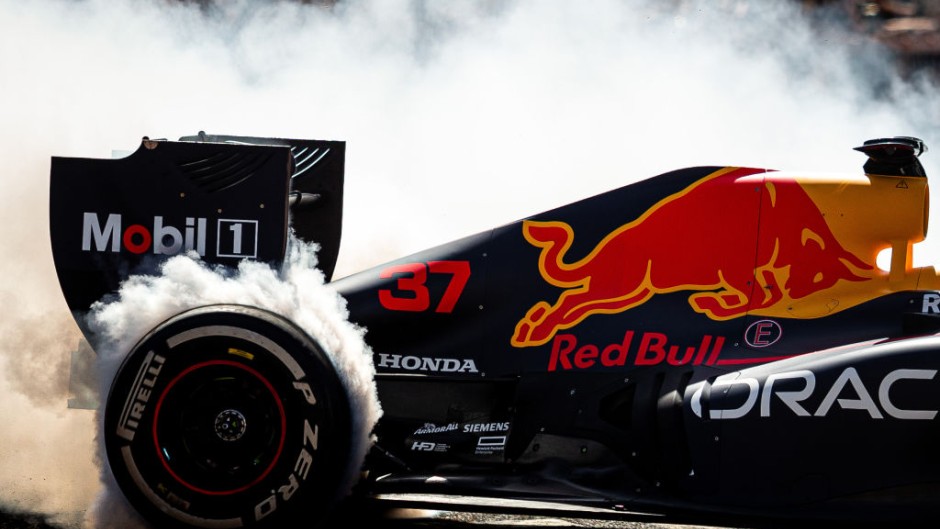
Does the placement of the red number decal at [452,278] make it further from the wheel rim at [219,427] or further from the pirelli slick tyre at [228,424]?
the wheel rim at [219,427]

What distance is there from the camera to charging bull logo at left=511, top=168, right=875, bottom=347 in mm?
4422

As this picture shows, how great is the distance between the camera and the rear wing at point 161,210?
4.23 m

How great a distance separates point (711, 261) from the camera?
14.6ft

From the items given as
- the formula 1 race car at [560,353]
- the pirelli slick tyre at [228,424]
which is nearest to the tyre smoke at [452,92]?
the formula 1 race car at [560,353]

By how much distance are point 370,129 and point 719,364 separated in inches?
180

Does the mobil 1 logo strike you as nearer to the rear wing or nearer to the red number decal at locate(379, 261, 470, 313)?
the rear wing

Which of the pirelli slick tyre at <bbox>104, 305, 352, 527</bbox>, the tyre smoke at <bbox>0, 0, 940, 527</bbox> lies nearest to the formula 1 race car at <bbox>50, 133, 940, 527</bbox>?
the pirelli slick tyre at <bbox>104, 305, 352, 527</bbox>

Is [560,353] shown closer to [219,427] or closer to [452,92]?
[219,427]

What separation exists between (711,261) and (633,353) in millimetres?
498

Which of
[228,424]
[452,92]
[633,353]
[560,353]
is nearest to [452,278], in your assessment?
[560,353]

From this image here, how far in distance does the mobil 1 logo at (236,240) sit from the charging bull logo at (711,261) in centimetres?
110

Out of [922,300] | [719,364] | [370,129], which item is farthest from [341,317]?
[370,129]

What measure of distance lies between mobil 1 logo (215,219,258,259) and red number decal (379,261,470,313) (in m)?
0.56

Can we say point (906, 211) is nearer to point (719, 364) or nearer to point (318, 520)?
point (719, 364)
